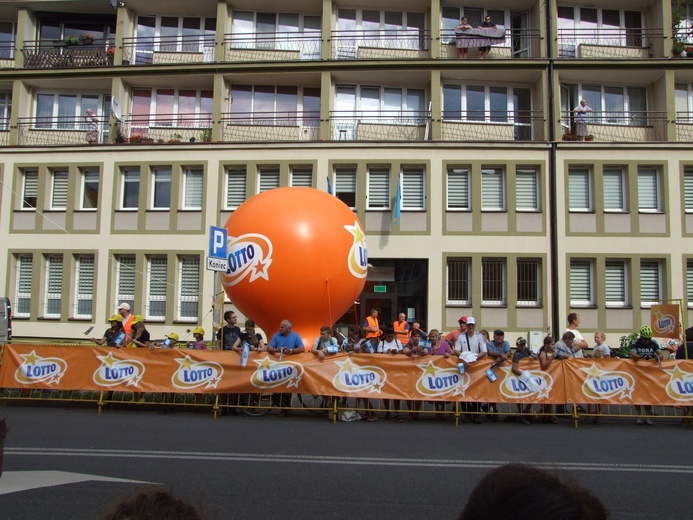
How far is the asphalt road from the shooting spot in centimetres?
657

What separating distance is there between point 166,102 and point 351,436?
20.7 metres

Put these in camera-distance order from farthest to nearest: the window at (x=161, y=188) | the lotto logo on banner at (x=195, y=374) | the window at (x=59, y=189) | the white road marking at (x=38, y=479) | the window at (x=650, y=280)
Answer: the window at (x=59, y=189) → the window at (x=161, y=188) → the window at (x=650, y=280) → the lotto logo on banner at (x=195, y=374) → the white road marking at (x=38, y=479)

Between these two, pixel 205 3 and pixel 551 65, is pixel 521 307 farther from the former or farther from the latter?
pixel 205 3

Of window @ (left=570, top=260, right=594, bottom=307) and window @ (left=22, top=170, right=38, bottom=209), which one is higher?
window @ (left=22, top=170, right=38, bottom=209)

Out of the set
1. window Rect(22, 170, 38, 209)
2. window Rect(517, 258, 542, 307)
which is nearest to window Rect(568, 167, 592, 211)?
window Rect(517, 258, 542, 307)

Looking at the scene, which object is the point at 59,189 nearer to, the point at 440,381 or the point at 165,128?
the point at 165,128

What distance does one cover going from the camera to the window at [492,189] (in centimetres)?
2502

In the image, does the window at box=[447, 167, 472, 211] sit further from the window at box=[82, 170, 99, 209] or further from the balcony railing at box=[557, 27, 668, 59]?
the window at box=[82, 170, 99, 209]

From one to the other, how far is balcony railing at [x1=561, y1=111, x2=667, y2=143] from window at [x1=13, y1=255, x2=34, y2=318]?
21015mm

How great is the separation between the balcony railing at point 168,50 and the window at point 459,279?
1253cm

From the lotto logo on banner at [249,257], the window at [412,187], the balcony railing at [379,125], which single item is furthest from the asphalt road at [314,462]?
the balcony railing at [379,125]

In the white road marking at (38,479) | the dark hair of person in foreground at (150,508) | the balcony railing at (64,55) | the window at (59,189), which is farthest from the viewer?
the balcony railing at (64,55)

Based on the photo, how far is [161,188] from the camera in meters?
26.4

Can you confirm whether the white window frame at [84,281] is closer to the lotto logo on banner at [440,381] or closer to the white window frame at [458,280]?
the white window frame at [458,280]
